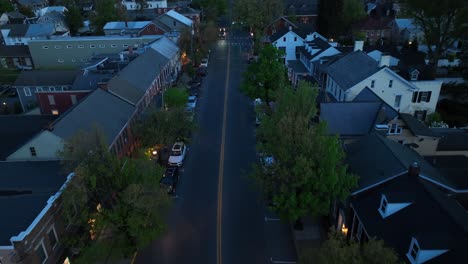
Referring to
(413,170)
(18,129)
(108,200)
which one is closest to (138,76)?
(18,129)

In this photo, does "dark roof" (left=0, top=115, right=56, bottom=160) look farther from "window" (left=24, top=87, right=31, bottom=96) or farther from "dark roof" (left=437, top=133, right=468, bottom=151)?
"dark roof" (left=437, top=133, right=468, bottom=151)

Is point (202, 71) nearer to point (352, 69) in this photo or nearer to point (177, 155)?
point (352, 69)

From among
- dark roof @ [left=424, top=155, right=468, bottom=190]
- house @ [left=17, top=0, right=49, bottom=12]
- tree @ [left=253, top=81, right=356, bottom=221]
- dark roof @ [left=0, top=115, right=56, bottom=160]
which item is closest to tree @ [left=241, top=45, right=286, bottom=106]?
dark roof @ [left=424, top=155, right=468, bottom=190]

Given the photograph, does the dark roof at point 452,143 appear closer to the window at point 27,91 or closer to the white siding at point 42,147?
the white siding at point 42,147

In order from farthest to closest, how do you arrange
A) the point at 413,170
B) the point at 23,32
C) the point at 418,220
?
the point at 23,32 < the point at 413,170 < the point at 418,220

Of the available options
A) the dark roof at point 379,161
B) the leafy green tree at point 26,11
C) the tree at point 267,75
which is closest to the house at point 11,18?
the leafy green tree at point 26,11
